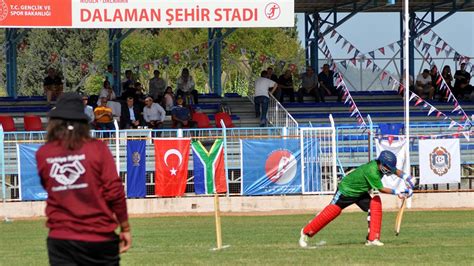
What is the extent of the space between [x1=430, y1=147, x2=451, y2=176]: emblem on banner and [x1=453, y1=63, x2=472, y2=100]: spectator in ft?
36.4

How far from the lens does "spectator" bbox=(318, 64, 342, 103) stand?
37656 millimetres

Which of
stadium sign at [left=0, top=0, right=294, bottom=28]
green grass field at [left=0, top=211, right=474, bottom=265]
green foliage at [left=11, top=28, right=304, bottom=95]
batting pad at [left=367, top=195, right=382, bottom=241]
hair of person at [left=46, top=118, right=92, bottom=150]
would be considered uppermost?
green foliage at [left=11, top=28, right=304, bottom=95]

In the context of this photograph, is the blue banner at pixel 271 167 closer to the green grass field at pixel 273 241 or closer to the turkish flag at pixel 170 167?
the turkish flag at pixel 170 167

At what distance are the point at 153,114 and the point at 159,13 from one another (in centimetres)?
375

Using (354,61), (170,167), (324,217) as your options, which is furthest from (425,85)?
(324,217)

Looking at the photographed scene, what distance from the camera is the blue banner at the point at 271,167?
27391 millimetres

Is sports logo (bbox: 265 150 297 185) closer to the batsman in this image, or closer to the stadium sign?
the stadium sign

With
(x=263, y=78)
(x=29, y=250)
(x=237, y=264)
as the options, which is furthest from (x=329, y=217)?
(x=263, y=78)

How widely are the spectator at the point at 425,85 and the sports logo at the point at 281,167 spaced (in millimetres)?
11151

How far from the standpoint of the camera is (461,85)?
126 ft

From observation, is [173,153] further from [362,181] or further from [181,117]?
[362,181]

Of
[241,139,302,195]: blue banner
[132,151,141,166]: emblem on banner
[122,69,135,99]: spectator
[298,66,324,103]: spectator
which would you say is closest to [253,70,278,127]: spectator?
[298,66,324,103]: spectator

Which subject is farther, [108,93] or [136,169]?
[108,93]

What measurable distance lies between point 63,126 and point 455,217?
56.5ft
